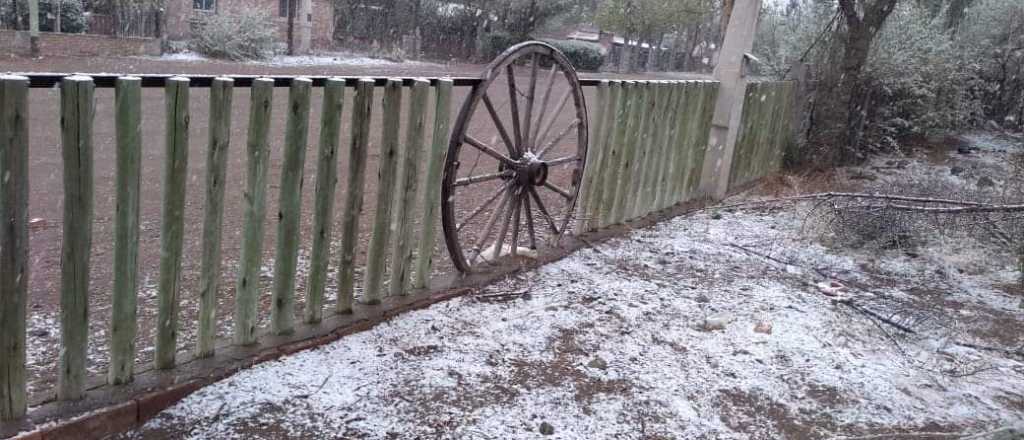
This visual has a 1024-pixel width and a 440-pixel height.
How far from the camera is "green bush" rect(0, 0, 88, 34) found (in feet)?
59.6

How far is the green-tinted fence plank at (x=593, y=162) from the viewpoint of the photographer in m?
5.31

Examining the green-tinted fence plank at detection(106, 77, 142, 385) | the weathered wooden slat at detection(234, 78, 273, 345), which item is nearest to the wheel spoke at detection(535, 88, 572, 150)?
the weathered wooden slat at detection(234, 78, 273, 345)

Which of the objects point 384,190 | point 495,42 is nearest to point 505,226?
point 384,190

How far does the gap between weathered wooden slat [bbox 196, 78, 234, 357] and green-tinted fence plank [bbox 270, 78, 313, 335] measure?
0.92 ft

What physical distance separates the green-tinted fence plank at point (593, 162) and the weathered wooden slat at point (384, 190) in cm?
197

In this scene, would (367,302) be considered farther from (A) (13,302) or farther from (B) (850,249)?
(B) (850,249)

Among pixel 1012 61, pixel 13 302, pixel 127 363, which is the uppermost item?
pixel 1012 61

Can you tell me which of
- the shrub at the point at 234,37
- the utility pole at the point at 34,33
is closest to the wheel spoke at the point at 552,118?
the utility pole at the point at 34,33

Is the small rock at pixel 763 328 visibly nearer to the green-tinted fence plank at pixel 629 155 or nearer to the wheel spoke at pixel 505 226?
the wheel spoke at pixel 505 226

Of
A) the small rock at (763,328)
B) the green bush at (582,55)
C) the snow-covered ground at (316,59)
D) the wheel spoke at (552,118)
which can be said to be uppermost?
the green bush at (582,55)

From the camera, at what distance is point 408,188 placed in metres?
3.86

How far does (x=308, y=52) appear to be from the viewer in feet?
79.5

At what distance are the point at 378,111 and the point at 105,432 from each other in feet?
27.8

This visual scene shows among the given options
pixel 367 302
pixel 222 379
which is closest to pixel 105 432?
pixel 222 379
